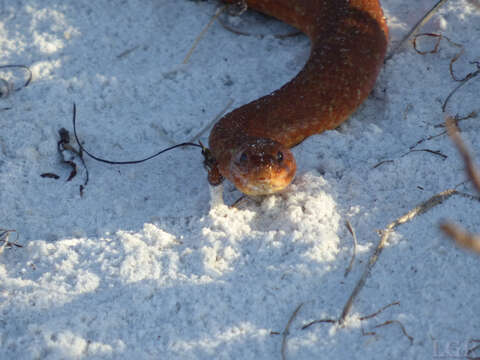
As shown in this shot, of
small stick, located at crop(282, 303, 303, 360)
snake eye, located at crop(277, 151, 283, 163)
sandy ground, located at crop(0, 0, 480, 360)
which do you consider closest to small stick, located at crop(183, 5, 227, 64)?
sandy ground, located at crop(0, 0, 480, 360)

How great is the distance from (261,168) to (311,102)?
0.72 m

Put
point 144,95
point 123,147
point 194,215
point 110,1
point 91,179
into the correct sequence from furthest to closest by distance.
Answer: point 110,1 < point 144,95 < point 123,147 < point 91,179 < point 194,215

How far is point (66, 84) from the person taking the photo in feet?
11.5

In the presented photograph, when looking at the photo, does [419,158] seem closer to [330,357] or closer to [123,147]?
[330,357]

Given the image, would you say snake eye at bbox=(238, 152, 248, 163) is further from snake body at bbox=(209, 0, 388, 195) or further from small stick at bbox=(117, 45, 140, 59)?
small stick at bbox=(117, 45, 140, 59)

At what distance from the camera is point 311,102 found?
2.97m

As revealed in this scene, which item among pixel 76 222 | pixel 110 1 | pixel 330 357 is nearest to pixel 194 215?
pixel 76 222

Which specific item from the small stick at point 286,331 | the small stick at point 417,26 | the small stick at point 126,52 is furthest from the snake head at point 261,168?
the small stick at point 126,52

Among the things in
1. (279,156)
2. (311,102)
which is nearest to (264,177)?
(279,156)

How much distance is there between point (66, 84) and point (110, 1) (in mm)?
949

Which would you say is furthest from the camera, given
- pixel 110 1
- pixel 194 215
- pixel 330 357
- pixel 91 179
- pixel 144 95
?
pixel 110 1

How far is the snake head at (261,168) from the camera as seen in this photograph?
247cm

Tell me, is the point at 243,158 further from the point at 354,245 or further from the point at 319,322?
the point at 319,322

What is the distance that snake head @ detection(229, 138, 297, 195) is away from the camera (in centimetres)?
247
